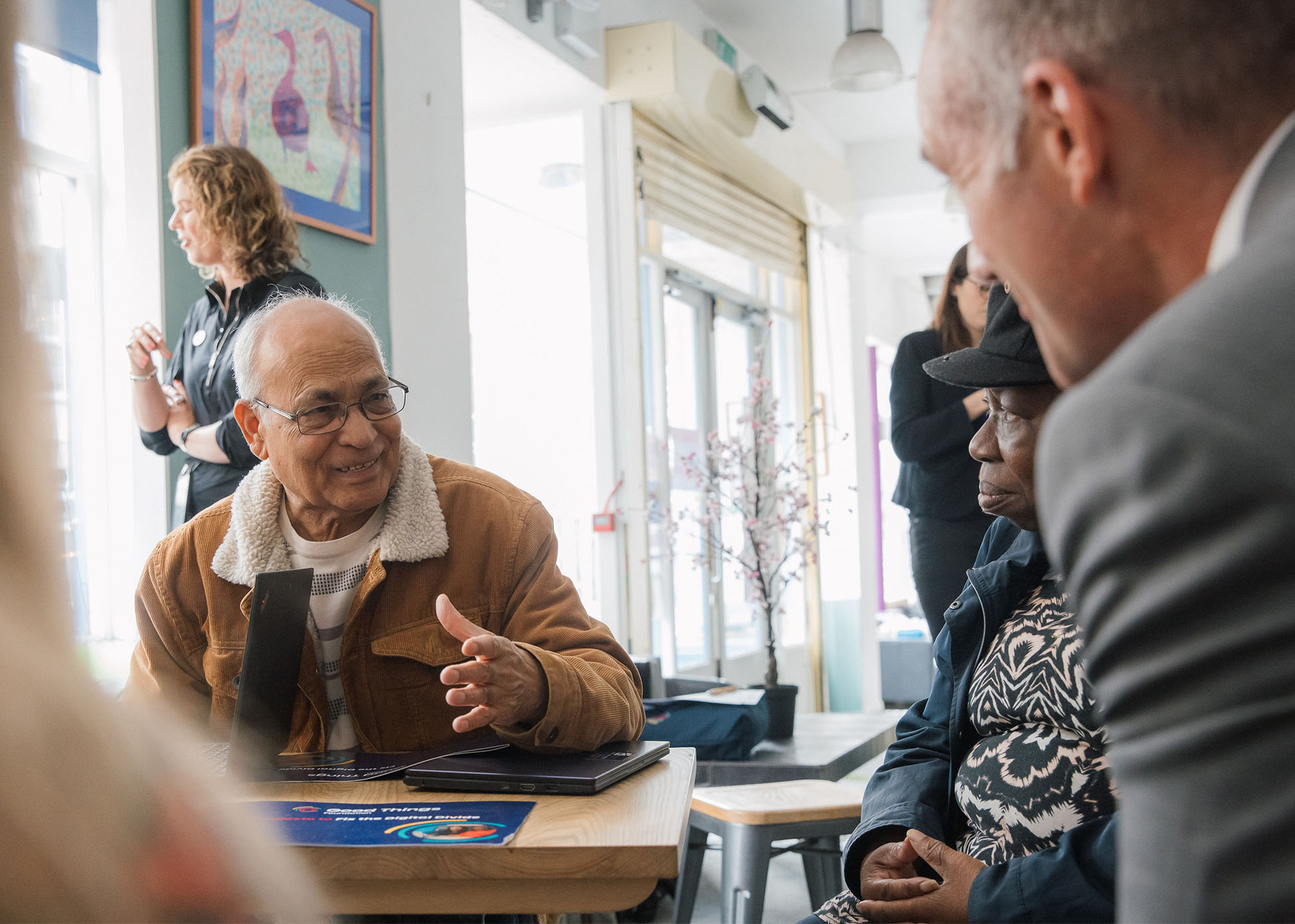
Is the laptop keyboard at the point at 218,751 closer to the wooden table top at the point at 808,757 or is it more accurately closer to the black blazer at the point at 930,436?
the wooden table top at the point at 808,757

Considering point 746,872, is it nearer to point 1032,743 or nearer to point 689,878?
point 689,878

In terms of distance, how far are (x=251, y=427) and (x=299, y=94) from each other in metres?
1.41

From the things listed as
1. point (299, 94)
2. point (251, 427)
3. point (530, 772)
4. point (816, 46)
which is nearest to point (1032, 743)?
point (530, 772)

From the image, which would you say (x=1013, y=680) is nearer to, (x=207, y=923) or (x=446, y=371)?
(x=207, y=923)

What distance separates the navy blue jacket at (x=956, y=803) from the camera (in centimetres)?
117

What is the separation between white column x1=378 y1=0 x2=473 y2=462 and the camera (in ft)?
10.9

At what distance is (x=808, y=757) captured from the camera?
3.04m

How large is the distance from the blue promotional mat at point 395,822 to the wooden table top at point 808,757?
60.7 inches

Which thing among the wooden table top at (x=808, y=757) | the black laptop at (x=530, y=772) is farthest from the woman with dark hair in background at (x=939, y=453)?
the black laptop at (x=530, y=772)

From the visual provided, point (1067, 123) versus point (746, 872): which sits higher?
point (1067, 123)

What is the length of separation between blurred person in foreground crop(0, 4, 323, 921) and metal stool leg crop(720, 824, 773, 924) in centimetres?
203

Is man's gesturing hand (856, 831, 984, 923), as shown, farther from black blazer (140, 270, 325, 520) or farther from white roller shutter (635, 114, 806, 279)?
white roller shutter (635, 114, 806, 279)

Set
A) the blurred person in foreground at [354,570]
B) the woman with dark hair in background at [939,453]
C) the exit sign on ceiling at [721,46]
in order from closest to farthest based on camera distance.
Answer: the blurred person in foreground at [354,570] < the woman with dark hair in background at [939,453] < the exit sign on ceiling at [721,46]

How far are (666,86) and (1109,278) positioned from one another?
429 centimetres
